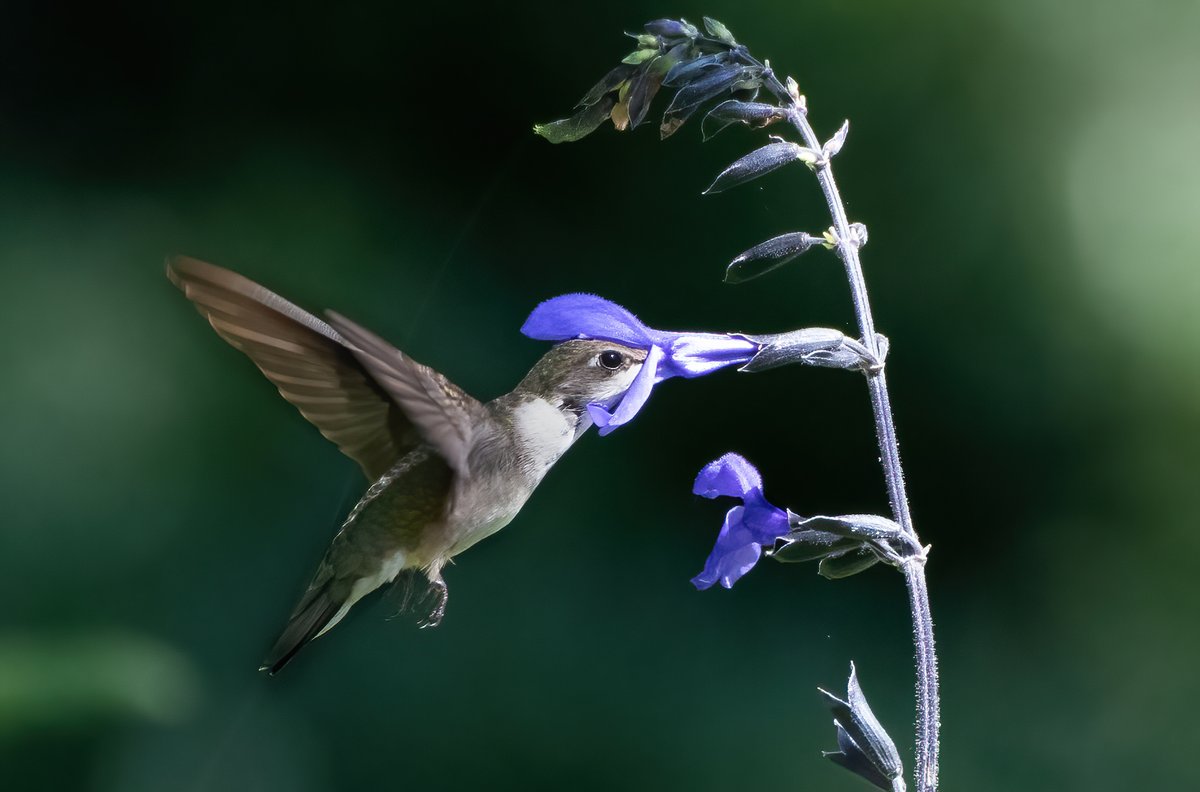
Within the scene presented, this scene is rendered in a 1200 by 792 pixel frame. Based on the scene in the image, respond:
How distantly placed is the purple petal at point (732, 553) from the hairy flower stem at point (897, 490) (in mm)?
136

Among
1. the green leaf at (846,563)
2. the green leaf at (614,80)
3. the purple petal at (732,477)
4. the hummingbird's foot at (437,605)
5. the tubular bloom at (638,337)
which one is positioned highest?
the green leaf at (614,80)

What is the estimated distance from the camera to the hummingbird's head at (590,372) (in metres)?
1.04

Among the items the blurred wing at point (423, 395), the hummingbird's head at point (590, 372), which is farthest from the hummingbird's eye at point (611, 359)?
the blurred wing at point (423, 395)

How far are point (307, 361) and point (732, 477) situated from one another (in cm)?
36

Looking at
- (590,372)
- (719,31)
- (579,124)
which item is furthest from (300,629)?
(719,31)

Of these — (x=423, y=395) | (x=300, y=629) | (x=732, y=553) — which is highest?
(x=423, y=395)

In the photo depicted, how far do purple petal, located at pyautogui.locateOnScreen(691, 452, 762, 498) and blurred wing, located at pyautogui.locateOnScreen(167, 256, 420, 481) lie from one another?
0.93 feet

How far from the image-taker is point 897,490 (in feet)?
2.66

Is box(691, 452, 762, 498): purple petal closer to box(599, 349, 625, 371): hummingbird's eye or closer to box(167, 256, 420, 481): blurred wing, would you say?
box(599, 349, 625, 371): hummingbird's eye

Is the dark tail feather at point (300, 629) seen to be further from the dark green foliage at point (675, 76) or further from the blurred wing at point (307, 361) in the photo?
the dark green foliage at point (675, 76)

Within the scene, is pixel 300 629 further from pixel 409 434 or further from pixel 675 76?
pixel 675 76

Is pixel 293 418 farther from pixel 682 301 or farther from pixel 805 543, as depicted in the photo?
pixel 805 543

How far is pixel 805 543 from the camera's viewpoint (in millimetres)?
841

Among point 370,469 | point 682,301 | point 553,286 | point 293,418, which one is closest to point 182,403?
point 293,418
